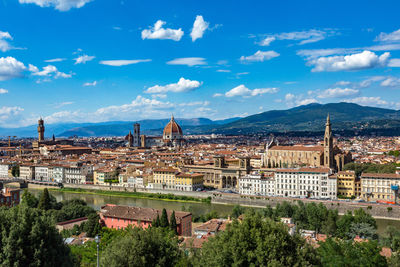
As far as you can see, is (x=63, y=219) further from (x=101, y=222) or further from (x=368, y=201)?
(x=368, y=201)

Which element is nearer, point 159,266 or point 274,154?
point 159,266

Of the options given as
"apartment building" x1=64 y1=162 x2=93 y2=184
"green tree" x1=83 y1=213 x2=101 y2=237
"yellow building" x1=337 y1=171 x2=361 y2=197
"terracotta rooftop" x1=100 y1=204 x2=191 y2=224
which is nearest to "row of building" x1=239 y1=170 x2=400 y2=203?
"yellow building" x1=337 y1=171 x2=361 y2=197

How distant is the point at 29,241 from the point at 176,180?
89.3 feet

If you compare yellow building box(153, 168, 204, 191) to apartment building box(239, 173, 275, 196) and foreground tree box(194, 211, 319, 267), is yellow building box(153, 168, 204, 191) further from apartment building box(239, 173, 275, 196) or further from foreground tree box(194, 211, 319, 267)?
foreground tree box(194, 211, 319, 267)

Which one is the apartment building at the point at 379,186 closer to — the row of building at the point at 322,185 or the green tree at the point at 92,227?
the row of building at the point at 322,185

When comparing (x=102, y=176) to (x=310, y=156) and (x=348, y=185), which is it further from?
(x=348, y=185)

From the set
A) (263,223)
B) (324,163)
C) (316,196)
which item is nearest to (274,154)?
(324,163)

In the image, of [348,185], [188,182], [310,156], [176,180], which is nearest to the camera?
[348,185]

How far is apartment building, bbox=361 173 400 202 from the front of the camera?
Answer: 28.2 metres

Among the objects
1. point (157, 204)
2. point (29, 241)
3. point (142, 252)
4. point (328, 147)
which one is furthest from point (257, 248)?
point (328, 147)

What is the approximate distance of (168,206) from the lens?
97.7ft

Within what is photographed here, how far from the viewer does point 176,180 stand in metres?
35.8

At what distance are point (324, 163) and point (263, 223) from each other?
31481 millimetres

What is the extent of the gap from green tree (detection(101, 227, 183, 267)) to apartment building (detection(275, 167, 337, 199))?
2240 cm
